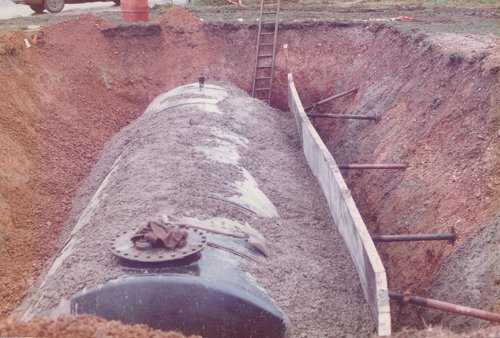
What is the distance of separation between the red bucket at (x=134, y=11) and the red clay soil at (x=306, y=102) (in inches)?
33.3

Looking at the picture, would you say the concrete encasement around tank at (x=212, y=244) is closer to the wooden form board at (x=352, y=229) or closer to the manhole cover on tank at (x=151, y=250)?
the manhole cover on tank at (x=151, y=250)

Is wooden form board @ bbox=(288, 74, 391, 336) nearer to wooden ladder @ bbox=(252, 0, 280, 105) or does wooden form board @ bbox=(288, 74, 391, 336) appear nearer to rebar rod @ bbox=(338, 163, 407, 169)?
rebar rod @ bbox=(338, 163, 407, 169)

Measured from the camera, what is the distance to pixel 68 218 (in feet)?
29.7

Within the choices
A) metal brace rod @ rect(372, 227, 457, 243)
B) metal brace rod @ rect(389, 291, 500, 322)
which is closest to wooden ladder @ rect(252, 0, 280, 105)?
metal brace rod @ rect(372, 227, 457, 243)

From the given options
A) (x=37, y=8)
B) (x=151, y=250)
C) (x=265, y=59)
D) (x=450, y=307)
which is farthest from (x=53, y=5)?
(x=450, y=307)

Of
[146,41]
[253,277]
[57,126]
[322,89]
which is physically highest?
[146,41]

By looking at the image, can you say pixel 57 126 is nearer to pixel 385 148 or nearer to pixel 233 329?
pixel 385 148

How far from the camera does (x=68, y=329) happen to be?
4078 millimetres

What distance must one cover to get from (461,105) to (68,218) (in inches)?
246

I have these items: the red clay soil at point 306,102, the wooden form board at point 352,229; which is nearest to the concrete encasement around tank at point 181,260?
the wooden form board at point 352,229

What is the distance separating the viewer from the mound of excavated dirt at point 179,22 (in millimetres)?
15477

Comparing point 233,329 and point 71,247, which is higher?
point 71,247

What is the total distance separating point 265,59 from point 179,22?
2.58 metres

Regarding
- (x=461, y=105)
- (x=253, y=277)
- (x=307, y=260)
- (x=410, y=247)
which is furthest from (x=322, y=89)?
(x=253, y=277)
